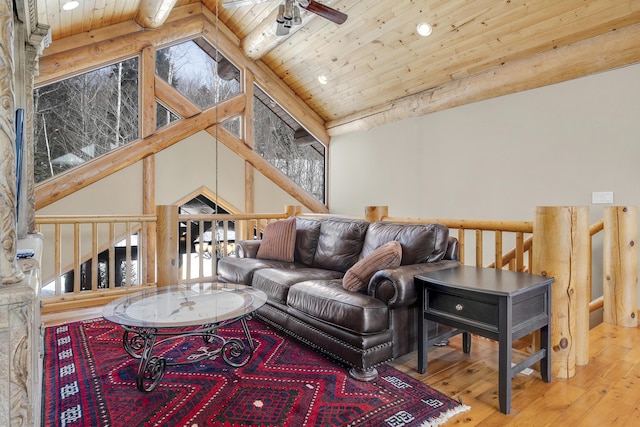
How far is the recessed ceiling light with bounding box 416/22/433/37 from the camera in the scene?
432cm

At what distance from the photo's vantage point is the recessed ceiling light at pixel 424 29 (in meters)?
4.32

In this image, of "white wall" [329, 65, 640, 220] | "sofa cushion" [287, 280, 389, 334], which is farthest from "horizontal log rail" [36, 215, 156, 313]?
"white wall" [329, 65, 640, 220]

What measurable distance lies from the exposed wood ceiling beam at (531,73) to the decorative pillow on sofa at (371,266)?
2863mm

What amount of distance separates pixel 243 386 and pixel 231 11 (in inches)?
203

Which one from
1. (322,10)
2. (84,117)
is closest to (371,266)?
(322,10)

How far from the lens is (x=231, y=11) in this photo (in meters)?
5.44

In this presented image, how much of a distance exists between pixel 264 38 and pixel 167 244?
10.6 feet

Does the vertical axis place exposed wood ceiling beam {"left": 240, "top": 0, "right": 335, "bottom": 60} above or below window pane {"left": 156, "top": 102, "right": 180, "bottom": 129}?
above

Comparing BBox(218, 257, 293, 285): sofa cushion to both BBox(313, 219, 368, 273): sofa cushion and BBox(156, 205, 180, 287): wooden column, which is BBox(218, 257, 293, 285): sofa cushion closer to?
BBox(313, 219, 368, 273): sofa cushion

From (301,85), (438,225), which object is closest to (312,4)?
(438,225)

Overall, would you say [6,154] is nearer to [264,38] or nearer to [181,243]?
[264,38]

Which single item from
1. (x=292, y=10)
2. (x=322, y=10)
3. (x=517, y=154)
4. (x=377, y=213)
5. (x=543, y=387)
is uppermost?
(x=322, y=10)

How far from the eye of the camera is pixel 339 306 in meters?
2.37

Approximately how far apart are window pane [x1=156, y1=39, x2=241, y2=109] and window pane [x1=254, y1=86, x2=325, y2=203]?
1.79 feet
